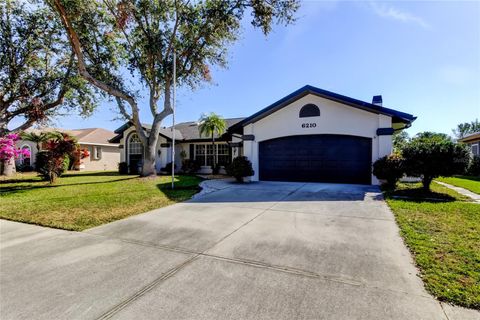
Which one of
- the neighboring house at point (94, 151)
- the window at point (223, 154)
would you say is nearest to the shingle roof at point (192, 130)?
the window at point (223, 154)

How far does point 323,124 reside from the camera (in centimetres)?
1331

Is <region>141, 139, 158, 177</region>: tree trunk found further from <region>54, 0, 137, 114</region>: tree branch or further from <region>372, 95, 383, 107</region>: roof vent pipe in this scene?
<region>372, 95, 383, 107</region>: roof vent pipe

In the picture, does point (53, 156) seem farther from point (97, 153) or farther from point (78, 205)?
point (97, 153)

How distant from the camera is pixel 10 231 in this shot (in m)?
5.93

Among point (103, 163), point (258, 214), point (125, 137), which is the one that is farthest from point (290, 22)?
point (103, 163)

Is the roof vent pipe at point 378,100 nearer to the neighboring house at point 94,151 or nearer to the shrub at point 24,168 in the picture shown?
the neighboring house at point 94,151

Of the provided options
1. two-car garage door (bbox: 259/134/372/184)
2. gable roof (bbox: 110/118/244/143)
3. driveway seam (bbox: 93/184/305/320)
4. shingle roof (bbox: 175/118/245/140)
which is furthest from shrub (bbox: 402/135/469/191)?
shingle roof (bbox: 175/118/245/140)

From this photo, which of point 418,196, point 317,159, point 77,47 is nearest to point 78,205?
point 77,47

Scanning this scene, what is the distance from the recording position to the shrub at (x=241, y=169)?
14133 millimetres

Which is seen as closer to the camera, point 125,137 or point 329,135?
point 329,135

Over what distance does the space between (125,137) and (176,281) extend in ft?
71.0

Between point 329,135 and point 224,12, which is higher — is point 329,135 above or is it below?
below

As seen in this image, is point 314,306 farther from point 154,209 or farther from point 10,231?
point 10,231

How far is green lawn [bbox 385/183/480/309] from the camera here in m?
3.10
